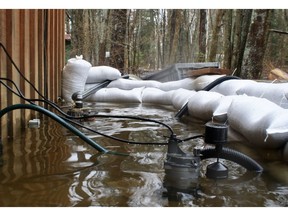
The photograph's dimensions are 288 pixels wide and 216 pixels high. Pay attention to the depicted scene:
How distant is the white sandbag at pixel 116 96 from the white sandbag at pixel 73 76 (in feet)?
0.89

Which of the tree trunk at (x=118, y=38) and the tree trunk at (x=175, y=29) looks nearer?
the tree trunk at (x=118, y=38)

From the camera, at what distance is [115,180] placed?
1.48 metres

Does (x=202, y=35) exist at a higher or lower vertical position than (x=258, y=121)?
higher

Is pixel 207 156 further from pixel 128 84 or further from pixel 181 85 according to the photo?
pixel 128 84

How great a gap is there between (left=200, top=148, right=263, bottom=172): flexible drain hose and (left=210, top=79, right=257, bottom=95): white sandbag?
5.88 feet

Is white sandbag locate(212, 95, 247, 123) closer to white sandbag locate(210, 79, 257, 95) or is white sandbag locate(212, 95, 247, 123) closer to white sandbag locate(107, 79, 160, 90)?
white sandbag locate(210, 79, 257, 95)

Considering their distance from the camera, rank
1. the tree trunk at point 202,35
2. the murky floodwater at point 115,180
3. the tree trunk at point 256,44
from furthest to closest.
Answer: the tree trunk at point 202,35 < the tree trunk at point 256,44 < the murky floodwater at point 115,180

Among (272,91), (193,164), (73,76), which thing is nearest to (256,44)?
(73,76)

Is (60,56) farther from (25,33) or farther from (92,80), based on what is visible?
(25,33)

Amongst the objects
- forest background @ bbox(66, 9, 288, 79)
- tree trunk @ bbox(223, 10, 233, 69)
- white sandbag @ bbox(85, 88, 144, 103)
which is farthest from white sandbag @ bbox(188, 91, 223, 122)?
forest background @ bbox(66, 9, 288, 79)

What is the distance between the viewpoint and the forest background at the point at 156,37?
1210cm

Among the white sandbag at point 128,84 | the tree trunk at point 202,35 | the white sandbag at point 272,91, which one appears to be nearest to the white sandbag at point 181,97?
the white sandbag at point 272,91

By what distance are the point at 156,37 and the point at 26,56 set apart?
527 inches

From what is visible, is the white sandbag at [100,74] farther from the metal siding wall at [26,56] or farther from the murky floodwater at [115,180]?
the murky floodwater at [115,180]
